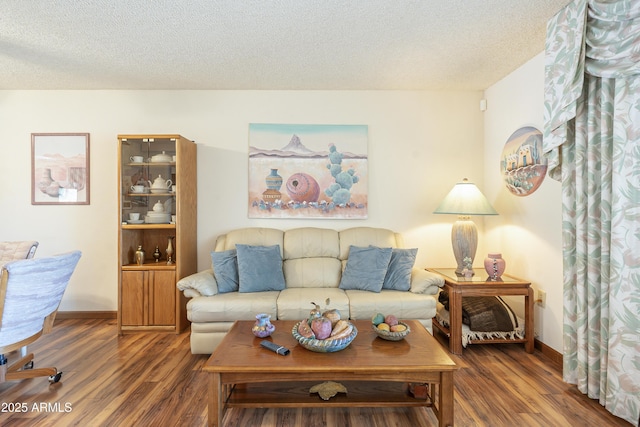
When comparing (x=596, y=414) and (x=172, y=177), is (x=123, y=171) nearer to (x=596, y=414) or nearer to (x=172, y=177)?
(x=172, y=177)

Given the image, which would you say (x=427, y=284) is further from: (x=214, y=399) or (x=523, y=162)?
(x=214, y=399)

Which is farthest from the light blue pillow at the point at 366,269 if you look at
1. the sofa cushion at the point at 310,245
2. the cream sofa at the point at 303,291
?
the sofa cushion at the point at 310,245

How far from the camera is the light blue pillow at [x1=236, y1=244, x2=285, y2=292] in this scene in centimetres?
310

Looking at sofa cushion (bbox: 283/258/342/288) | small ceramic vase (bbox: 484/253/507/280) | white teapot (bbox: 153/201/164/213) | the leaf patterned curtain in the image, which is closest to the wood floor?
the leaf patterned curtain

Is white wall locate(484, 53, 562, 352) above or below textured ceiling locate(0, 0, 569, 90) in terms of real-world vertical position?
below

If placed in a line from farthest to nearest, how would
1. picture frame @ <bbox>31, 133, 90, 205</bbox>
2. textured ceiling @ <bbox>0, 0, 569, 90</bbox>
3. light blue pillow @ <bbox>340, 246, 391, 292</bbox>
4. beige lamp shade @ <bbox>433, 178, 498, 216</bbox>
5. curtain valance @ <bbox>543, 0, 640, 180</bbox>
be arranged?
picture frame @ <bbox>31, 133, 90, 205</bbox>, beige lamp shade @ <bbox>433, 178, 498, 216</bbox>, light blue pillow @ <bbox>340, 246, 391, 292</bbox>, textured ceiling @ <bbox>0, 0, 569, 90</bbox>, curtain valance @ <bbox>543, 0, 640, 180</bbox>

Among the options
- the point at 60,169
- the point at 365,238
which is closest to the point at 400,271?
the point at 365,238

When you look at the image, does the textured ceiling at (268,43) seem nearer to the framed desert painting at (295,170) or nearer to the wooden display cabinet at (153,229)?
the framed desert painting at (295,170)

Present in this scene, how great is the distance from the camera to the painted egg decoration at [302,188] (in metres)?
3.79

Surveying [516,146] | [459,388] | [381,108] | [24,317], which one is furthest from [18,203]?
[516,146]

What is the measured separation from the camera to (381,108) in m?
3.84

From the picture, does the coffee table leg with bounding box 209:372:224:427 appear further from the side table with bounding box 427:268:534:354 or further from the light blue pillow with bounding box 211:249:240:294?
the side table with bounding box 427:268:534:354

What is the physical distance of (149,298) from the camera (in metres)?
3.35

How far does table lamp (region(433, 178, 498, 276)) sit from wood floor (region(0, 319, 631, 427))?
2.91 feet
